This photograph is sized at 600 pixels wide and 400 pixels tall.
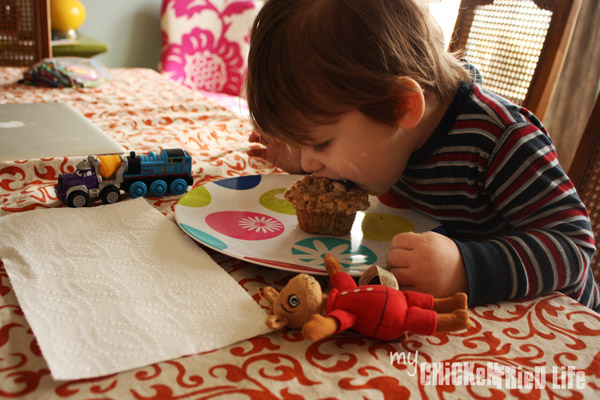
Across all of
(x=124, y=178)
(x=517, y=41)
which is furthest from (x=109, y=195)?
(x=517, y=41)

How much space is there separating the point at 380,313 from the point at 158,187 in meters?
0.52

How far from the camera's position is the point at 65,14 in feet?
7.65

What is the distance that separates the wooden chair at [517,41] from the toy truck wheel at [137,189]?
1.01 metres

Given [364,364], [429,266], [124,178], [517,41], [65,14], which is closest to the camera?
[364,364]

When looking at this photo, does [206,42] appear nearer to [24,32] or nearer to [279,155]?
[24,32]

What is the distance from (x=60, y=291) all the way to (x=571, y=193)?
2.23ft

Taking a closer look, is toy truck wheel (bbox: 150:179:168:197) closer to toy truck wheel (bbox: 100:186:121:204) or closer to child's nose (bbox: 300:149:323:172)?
toy truck wheel (bbox: 100:186:121:204)

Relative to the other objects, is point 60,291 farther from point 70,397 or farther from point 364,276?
point 364,276

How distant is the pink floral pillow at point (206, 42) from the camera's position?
7.94 ft

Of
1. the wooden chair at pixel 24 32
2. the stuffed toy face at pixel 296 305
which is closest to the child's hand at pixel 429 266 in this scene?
the stuffed toy face at pixel 296 305

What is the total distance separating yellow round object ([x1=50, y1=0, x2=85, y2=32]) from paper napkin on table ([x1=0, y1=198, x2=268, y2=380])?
208cm

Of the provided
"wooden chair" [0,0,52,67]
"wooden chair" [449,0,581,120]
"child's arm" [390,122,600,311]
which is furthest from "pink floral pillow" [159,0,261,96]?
"child's arm" [390,122,600,311]

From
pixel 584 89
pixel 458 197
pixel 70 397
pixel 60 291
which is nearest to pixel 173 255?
pixel 60 291

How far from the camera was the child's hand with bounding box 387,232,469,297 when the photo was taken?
562 millimetres
